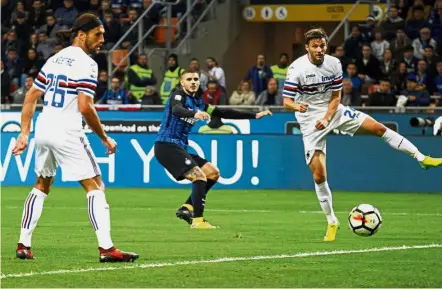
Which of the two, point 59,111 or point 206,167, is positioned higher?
point 59,111

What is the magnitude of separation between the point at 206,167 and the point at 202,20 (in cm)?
1776

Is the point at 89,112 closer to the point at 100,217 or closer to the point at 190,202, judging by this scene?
the point at 100,217

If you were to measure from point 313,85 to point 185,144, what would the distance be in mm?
2788

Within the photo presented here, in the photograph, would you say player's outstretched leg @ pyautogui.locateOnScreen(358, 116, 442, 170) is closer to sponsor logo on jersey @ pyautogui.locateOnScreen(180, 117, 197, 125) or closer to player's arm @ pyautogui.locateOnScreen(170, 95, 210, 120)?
player's arm @ pyautogui.locateOnScreen(170, 95, 210, 120)

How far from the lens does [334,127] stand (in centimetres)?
1434

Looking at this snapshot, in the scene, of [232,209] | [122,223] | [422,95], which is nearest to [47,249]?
[122,223]

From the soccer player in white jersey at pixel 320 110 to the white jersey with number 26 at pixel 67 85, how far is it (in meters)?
3.52

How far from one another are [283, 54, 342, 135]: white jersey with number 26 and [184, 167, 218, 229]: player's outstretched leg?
1973 millimetres

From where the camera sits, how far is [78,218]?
17156 millimetres

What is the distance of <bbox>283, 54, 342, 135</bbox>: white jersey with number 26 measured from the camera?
1415 cm

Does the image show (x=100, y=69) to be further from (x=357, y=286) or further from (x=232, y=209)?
(x=357, y=286)

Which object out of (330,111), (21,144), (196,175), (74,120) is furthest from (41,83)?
(196,175)

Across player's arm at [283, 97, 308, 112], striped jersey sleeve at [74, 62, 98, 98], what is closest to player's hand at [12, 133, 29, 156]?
striped jersey sleeve at [74, 62, 98, 98]

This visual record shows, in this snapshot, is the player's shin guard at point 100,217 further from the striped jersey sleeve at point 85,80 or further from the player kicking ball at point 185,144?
the player kicking ball at point 185,144
